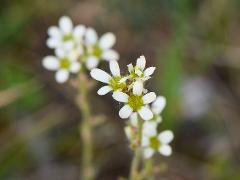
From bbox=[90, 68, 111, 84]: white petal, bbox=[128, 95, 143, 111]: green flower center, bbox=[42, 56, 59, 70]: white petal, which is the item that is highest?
bbox=[42, 56, 59, 70]: white petal

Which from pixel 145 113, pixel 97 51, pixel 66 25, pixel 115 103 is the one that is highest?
pixel 115 103

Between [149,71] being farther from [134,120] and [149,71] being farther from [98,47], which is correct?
[98,47]

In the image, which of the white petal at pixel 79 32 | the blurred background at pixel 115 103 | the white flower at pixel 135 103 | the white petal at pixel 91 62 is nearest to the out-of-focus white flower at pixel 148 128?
the white flower at pixel 135 103

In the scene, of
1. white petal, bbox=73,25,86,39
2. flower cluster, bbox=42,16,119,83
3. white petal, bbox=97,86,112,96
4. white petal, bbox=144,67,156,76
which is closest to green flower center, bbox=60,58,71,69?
flower cluster, bbox=42,16,119,83

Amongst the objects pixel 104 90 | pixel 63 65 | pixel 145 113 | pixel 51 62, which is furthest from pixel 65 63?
pixel 145 113

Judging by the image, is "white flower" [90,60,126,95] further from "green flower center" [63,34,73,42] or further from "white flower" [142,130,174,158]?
"green flower center" [63,34,73,42]
